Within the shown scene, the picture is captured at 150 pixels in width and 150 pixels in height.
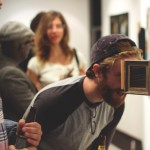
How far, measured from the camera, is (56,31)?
262 centimetres

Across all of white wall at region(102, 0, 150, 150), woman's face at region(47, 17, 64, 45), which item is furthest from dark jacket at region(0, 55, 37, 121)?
white wall at region(102, 0, 150, 150)

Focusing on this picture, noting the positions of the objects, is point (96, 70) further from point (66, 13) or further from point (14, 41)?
point (66, 13)

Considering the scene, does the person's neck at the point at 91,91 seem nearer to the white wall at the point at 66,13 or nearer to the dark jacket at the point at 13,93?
the dark jacket at the point at 13,93

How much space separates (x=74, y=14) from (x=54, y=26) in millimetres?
2611

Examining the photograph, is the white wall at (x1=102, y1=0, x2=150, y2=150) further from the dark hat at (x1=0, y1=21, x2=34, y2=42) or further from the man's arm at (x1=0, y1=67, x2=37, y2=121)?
the man's arm at (x1=0, y1=67, x2=37, y2=121)

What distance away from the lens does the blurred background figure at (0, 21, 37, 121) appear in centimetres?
182

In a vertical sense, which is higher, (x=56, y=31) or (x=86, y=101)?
(x=56, y=31)

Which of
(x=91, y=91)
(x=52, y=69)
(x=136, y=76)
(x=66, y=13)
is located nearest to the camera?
(x=136, y=76)

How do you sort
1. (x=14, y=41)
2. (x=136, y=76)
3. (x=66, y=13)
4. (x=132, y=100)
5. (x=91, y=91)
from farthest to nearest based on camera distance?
1. (x=66, y=13)
2. (x=132, y=100)
3. (x=14, y=41)
4. (x=91, y=91)
5. (x=136, y=76)

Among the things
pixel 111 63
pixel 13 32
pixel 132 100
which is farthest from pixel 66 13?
pixel 111 63

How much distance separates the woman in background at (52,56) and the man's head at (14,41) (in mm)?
549

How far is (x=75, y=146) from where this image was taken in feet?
4.72

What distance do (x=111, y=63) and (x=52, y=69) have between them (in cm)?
131

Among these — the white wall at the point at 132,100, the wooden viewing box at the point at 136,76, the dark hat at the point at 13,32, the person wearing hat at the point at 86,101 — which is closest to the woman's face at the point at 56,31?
the dark hat at the point at 13,32
